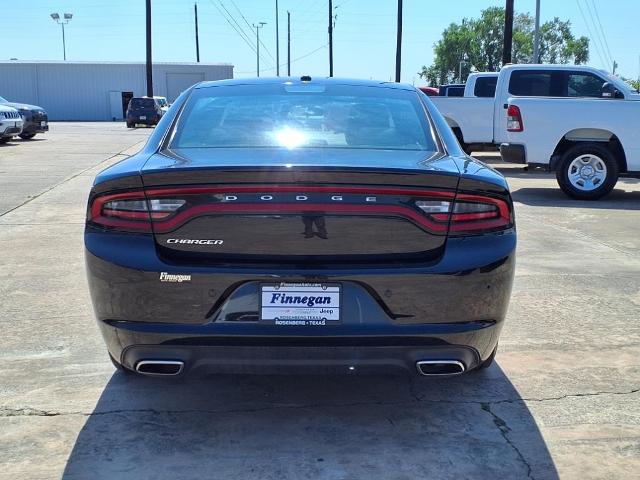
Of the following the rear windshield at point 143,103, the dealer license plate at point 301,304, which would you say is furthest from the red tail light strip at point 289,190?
the rear windshield at point 143,103

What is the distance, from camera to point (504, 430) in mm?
3404

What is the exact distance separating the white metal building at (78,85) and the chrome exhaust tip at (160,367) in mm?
57014

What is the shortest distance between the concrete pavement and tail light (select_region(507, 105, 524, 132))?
6.05 m

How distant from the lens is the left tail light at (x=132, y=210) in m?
2.98

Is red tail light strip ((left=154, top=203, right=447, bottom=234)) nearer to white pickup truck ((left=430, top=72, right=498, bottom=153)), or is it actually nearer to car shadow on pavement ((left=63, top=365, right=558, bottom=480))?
car shadow on pavement ((left=63, top=365, right=558, bottom=480))

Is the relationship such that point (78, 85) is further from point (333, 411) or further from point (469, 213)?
point (469, 213)

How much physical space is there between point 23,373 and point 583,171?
31.0ft

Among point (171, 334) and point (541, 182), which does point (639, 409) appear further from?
point (541, 182)

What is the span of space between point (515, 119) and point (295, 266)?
30.2 feet

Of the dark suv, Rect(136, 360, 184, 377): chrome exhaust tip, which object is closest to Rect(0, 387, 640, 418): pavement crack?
Rect(136, 360, 184, 377): chrome exhaust tip

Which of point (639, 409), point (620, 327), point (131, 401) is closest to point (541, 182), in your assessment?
point (620, 327)

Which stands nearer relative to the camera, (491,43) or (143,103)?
(143,103)

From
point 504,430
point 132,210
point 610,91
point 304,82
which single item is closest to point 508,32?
point 610,91

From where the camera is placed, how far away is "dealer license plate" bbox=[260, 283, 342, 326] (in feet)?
9.61
